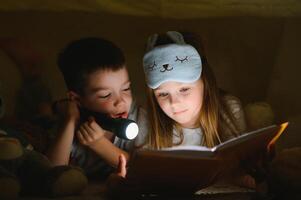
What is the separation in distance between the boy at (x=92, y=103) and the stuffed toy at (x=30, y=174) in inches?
4.3

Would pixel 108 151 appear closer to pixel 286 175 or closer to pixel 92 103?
pixel 92 103

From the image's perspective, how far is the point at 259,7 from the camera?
1.64 m

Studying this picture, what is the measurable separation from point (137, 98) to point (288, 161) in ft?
1.46

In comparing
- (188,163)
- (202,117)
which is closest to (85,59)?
(202,117)

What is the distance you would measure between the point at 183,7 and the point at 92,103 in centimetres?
42

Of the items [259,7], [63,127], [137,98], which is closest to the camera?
[63,127]

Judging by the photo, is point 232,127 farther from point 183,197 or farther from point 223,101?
point 183,197

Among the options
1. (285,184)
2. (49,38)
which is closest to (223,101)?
(285,184)

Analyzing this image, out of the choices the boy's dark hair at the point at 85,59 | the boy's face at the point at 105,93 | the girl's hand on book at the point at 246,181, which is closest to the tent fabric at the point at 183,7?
the boy's dark hair at the point at 85,59

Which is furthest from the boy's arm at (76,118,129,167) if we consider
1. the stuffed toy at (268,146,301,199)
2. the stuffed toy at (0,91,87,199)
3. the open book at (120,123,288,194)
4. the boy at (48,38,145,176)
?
the stuffed toy at (268,146,301,199)

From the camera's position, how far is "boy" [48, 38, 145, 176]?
4.50 ft

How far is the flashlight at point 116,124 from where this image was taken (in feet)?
4.09

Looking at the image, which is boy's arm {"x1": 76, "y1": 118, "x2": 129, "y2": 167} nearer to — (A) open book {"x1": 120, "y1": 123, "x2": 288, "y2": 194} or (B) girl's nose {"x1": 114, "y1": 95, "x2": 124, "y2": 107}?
(B) girl's nose {"x1": 114, "y1": 95, "x2": 124, "y2": 107}

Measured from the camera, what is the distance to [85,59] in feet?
4.65
